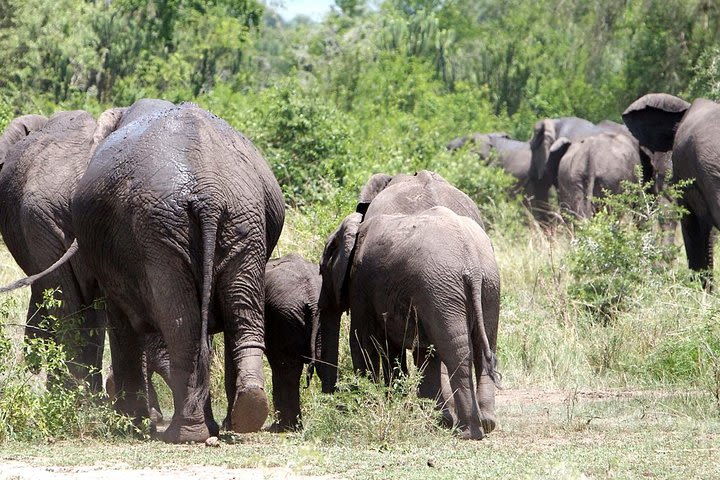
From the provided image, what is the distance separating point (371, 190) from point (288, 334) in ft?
4.44

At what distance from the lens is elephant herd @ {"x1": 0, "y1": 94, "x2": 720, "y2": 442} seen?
26.6 feet

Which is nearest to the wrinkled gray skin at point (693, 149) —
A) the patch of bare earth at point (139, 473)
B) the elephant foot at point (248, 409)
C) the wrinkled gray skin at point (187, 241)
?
the wrinkled gray skin at point (187, 241)

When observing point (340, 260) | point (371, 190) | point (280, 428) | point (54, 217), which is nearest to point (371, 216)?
point (340, 260)

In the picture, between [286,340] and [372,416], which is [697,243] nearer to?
[286,340]

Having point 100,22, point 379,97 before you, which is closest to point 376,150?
point 379,97

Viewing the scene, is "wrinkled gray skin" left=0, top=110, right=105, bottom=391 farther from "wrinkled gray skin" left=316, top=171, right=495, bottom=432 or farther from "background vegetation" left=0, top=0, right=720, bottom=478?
"wrinkled gray skin" left=316, top=171, right=495, bottom=432

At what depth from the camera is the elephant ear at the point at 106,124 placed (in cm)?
952

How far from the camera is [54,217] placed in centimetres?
986

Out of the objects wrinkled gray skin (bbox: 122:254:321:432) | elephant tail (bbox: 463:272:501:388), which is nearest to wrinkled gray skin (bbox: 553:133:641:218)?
wrinkled gray skin (bbox: 122:254:321:432)

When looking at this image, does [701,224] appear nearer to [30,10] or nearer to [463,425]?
[463,425]

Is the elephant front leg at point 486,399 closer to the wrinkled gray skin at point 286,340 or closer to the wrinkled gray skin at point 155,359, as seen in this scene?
the wrinkled gray skin at point 286,340

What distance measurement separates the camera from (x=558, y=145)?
24344mm

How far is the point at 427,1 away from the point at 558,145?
21960mm

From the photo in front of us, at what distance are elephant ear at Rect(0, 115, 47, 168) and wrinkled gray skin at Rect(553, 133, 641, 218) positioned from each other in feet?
34.6
